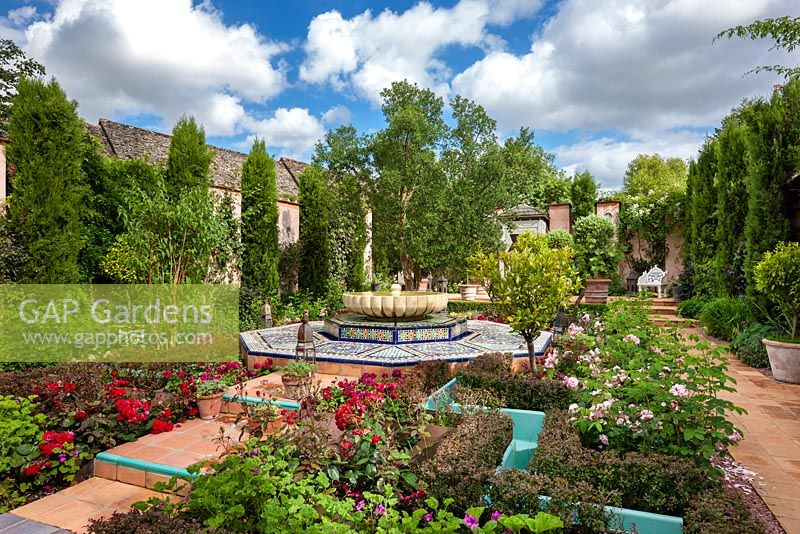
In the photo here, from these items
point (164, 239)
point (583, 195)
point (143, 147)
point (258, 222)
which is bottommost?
point (164, 239)

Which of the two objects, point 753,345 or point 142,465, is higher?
point 753,345

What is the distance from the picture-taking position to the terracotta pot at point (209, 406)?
4324mm

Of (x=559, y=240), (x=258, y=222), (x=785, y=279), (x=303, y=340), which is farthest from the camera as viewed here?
(x=559, y=240)

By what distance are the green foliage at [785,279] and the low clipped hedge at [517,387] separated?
4.35 m

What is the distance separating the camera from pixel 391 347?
6.44m

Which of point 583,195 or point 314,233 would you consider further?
point 583,195

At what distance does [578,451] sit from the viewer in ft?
8.73

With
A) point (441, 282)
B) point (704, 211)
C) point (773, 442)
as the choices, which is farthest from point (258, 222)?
point (704, 211)

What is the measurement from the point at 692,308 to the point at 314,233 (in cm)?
955

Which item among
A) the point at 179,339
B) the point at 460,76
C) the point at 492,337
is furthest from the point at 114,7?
the point at 492,337

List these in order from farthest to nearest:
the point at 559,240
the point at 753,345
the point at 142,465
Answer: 1. the point at 559,240
2. the point at 753,345
3. the point at 142,465

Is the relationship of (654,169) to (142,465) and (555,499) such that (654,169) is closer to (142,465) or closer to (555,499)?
(555,499)

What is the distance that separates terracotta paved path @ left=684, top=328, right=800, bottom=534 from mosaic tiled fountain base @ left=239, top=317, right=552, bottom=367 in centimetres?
243

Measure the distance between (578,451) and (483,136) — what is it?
29.1 ft
